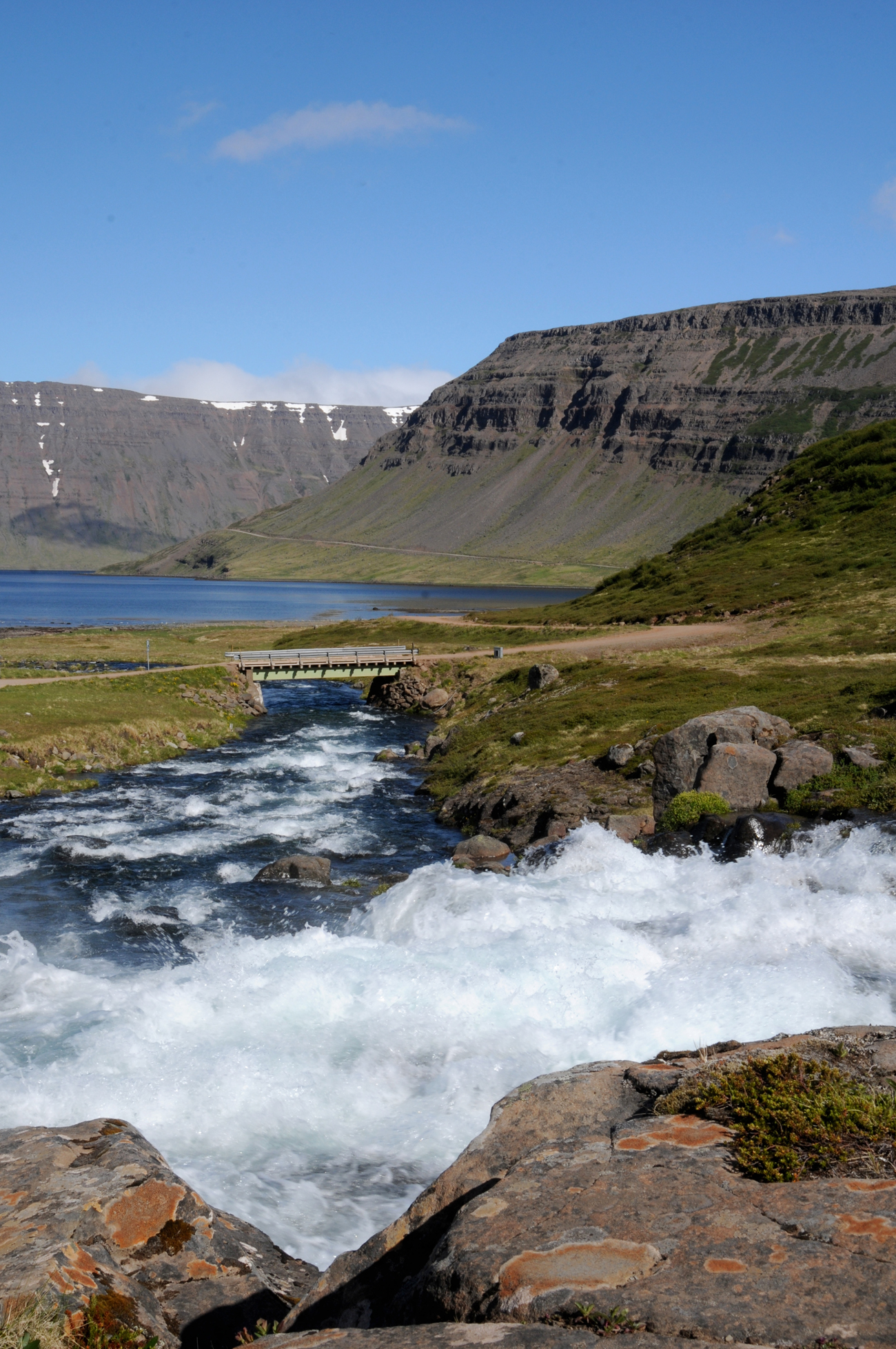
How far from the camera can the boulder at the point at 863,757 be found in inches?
1230

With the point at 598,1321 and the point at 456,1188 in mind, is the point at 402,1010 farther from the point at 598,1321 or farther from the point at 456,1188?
the point at 598,1321

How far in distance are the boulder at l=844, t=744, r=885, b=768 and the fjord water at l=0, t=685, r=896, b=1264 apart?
5102mm

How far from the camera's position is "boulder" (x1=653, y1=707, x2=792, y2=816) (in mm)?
32188

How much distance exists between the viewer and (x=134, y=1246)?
9.45 metres

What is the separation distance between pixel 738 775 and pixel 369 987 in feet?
55.2

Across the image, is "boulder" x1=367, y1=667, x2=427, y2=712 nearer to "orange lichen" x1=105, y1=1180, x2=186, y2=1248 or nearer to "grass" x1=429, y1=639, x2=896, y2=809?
"grass" x1=429, y1=639, x2=896, y2=809

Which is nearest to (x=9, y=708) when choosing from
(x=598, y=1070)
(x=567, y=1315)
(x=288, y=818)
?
(x=288, y=818)

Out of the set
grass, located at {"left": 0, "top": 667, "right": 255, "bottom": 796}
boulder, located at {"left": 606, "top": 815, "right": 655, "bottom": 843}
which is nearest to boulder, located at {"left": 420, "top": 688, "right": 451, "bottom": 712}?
grass, located at {"left": 0, "top": 667, "right": 255, "bottom": 796}

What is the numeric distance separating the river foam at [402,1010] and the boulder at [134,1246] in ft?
10.1

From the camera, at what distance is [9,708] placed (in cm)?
5438

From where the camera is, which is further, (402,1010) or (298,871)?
(298,871)

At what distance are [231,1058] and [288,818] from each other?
74.5ft

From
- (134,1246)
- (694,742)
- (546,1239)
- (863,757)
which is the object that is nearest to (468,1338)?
(546,1239)

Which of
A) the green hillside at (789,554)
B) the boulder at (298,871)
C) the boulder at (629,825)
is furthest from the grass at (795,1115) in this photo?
the green hillside at (789,554)
